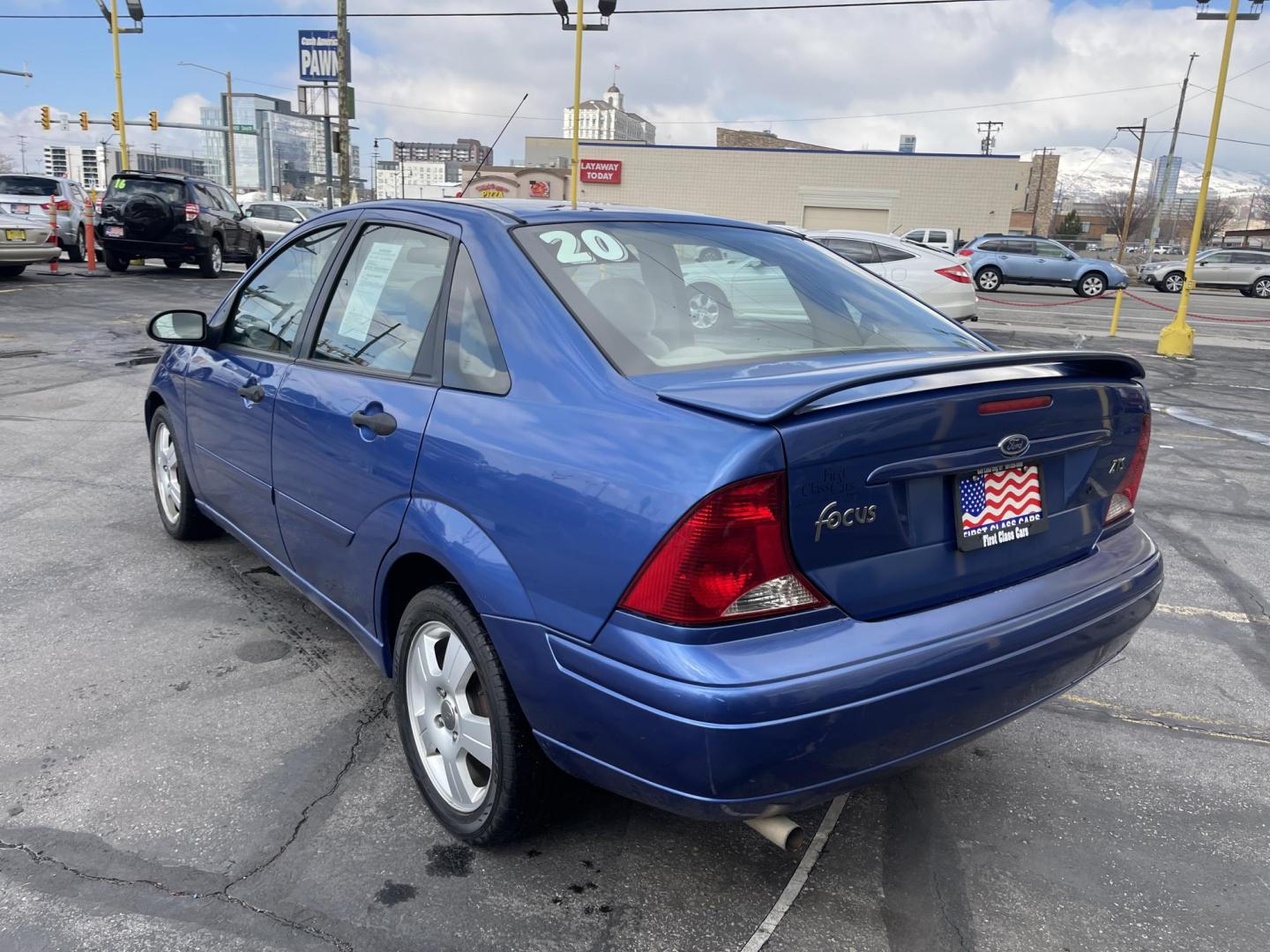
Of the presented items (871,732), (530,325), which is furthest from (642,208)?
(871,732)

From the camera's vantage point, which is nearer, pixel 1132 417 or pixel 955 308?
pixel 1132 417

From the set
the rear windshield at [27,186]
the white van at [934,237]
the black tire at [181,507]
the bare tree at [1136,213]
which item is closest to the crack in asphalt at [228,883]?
the black tire at [181,507]

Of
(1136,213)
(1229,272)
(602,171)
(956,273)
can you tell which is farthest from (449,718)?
(1136,213)

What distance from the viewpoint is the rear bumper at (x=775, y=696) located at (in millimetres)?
1916

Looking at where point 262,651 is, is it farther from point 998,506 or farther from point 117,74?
point 117,74

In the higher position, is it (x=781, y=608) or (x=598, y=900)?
(x=781, y=608)

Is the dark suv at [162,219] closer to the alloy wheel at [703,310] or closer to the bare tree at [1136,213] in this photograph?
the alloy wheel at [703,310]

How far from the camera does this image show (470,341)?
2.60 meters

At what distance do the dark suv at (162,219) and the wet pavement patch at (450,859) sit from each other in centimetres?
1873

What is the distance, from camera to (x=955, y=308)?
568 inches

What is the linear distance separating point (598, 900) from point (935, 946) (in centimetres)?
79

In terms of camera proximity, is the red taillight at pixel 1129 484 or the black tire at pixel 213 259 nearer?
the red taillight at pixel 1129 484

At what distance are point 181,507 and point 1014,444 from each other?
3.86m

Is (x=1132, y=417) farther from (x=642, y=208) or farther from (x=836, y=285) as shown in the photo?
(x=642, y=208)
